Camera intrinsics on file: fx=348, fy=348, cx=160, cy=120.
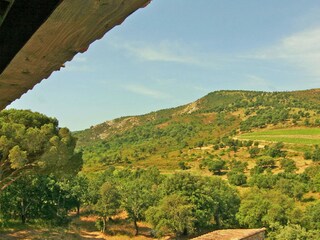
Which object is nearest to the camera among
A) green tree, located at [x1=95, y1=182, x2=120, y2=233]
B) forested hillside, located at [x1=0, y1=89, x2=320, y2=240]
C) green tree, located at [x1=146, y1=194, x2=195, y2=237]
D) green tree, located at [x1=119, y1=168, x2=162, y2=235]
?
forested hillside, located at [x1=0, y1=89, x2=320, y2=240]

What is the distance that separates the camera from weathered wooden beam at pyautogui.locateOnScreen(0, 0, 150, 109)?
129cm

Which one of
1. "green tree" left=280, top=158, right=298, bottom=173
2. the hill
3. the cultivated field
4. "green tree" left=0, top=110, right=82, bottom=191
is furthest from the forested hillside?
the hill

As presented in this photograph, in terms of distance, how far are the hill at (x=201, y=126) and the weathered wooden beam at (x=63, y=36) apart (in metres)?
83.1

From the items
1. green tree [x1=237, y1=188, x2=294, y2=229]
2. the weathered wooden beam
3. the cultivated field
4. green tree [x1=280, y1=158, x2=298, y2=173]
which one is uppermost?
the weathered wooden beam

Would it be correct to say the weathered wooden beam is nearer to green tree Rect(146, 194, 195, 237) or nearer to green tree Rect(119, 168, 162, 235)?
green tree Rect(146, 194, 195, 237)

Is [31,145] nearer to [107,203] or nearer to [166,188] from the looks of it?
[107,203]

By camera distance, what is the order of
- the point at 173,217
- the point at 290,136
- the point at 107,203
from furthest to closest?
the point at 290,136 → the point at 107,203 → the point at 173,217

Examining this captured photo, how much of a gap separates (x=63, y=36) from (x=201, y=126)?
142 metres

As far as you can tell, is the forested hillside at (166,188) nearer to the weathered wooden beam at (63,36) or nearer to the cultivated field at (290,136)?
the cultivated field at (290,136)

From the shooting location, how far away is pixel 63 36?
1440mm

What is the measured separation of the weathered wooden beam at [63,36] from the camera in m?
1.29

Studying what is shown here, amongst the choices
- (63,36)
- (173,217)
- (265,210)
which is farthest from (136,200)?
(63,36)

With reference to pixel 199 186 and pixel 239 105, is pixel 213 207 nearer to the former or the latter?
pixel 199 186

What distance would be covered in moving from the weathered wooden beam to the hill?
83.1 m
